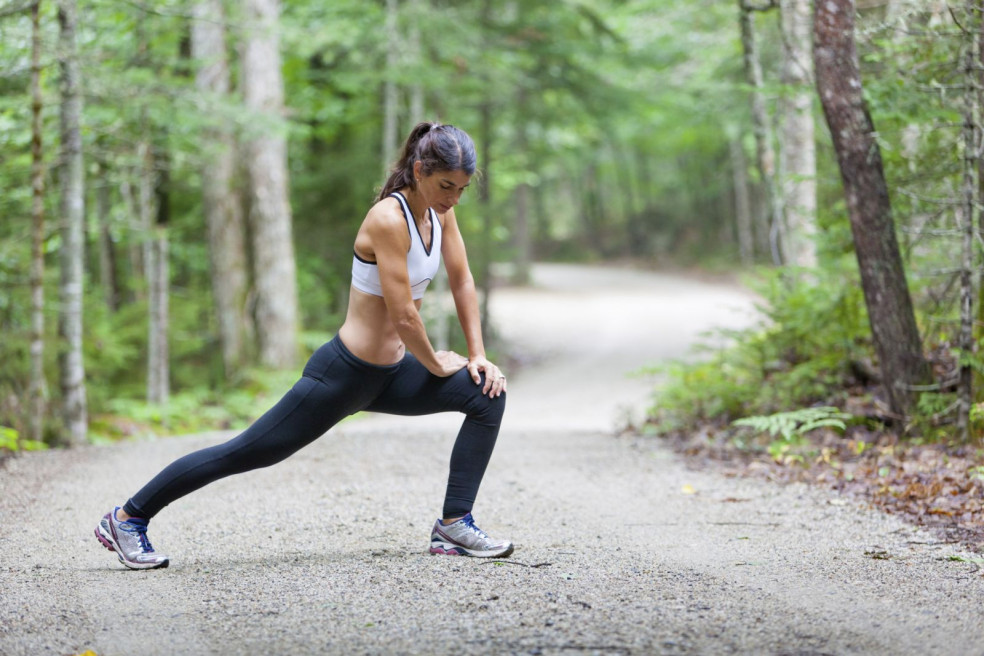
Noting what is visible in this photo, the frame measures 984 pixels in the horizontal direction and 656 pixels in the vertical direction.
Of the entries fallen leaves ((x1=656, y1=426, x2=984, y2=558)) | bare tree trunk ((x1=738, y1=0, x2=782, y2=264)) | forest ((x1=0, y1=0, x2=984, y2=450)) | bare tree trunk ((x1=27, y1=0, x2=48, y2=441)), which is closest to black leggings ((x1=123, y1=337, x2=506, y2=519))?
forest ((x1=0, y1=0, x2=984, y2=450))

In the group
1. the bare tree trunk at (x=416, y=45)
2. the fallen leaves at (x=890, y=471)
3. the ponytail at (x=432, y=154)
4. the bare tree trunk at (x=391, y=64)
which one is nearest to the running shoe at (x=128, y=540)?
the ponytail at (x=432, y=154)

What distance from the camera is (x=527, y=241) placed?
3581cm

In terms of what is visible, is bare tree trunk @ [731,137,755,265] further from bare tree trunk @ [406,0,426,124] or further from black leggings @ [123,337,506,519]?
black leggings @ [123,337,506,519]

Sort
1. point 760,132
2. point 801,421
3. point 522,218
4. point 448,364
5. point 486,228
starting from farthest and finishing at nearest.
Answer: point 522,218 < point 486,228 < point 760,132 < point 801,421 < point 448,364

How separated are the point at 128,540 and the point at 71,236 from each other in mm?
5867

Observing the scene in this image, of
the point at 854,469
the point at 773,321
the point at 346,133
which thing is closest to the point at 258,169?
the point at 346,133

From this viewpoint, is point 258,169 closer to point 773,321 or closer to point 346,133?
point 346,133

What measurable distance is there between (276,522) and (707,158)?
42791 mm

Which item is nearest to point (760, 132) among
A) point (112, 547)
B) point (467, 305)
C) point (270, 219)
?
point (270, 219)

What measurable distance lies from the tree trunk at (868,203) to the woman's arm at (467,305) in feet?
13.3

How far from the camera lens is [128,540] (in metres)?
4.52

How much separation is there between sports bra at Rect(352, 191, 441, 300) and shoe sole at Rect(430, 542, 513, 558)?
1293mm

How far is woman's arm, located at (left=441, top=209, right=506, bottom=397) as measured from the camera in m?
4.50

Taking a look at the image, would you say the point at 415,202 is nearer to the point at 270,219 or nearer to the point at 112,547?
the point at 112,547
